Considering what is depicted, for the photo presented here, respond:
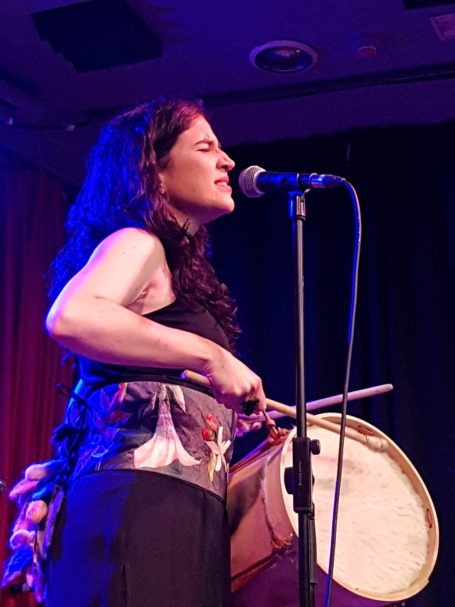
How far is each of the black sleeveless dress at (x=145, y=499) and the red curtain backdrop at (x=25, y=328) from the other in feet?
7.08

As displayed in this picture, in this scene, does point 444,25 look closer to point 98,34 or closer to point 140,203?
point 98,34

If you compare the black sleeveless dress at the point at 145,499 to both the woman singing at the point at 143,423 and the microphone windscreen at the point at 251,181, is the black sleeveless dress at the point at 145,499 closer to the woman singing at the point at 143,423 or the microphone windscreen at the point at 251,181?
the woman singing at the point at 143,423

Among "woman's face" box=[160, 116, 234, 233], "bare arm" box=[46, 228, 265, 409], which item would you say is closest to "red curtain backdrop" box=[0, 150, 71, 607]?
"woman's face" box=[160, 116, 234, 233]

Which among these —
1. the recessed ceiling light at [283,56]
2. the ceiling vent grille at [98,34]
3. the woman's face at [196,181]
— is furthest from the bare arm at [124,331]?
the recessed ceiling light at [283,56]

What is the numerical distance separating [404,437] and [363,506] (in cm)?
162

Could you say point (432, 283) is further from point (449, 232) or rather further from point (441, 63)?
point (441, 63)

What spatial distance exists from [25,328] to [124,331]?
2.55m

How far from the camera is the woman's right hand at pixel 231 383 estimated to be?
1.47 m

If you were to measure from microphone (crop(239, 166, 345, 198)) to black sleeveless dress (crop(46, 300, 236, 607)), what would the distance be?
328 millimetres

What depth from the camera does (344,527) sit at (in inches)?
78.0

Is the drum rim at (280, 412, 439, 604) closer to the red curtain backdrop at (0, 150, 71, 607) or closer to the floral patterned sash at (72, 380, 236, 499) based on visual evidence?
the floral patterned sash at (72, 380, 236, 499)

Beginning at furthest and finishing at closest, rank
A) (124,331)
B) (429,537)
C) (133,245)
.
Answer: (429,537) < (133,245) < (124,331)

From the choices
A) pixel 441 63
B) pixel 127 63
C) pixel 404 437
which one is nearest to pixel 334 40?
pixel 441 63

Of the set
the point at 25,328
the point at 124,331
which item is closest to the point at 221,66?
the point at 25,328
